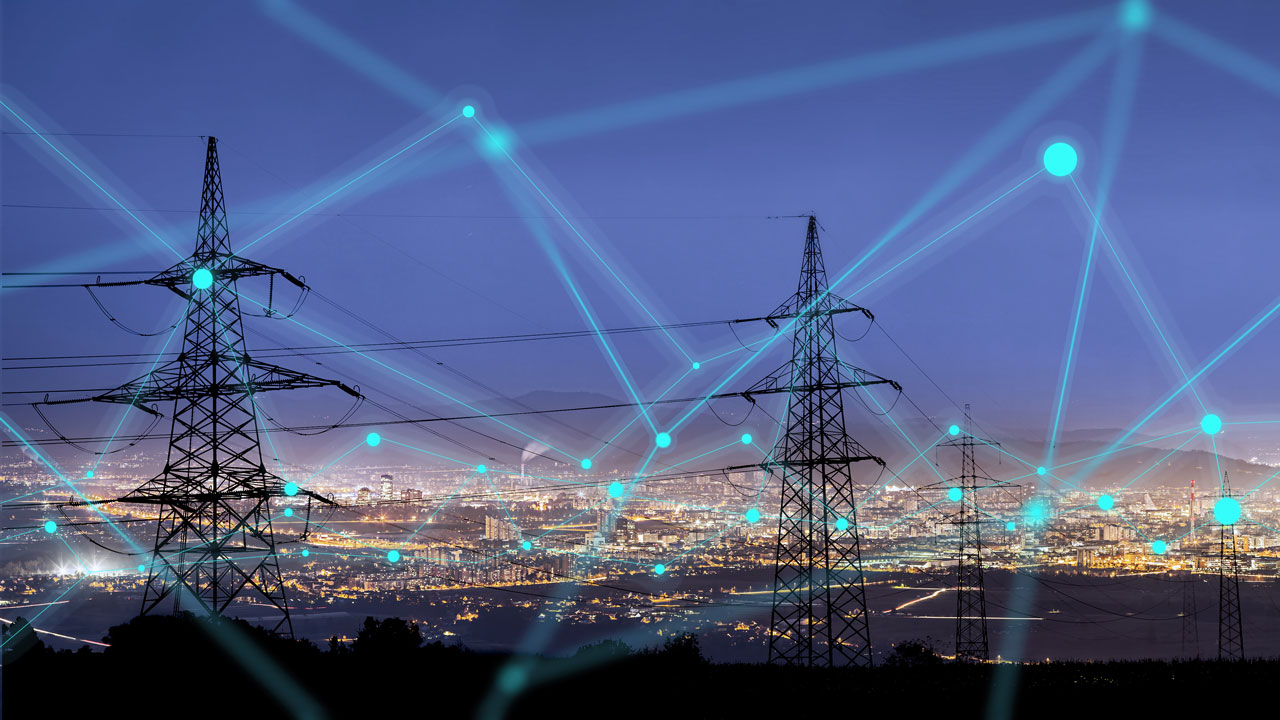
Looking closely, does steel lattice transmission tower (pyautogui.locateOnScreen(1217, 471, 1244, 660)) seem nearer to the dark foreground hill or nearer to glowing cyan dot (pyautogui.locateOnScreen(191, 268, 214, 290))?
the dark foreground hill

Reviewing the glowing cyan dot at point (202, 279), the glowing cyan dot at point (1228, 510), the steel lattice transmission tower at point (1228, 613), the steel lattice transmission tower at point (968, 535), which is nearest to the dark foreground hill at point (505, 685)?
the steel lattice transmission tower at point (1228, 613)

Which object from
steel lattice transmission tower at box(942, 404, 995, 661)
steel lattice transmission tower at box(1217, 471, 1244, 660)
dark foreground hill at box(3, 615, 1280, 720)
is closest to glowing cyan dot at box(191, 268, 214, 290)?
dark foreground hill at box(3, 615, 1280, 720)

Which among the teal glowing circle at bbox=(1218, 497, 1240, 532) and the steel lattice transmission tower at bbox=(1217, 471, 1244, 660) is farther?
the steel lattice transmission tower at bbox=(1217, 471, 1244, 660)

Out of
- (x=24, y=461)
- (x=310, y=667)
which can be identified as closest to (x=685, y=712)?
(x=310, y=667)

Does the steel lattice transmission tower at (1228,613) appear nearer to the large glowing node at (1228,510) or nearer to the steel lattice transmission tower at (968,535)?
the large glowing node at (1228,510)

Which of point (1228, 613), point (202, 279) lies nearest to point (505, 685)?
point (202, 279)

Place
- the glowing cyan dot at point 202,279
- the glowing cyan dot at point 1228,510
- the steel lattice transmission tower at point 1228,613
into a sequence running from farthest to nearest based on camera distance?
the steel lattice transmission tower at point 1228,613, the glowing cyan dot at point 1228,510, the glowing cyan dot at point 202,279

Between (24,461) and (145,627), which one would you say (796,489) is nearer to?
(145,627)
